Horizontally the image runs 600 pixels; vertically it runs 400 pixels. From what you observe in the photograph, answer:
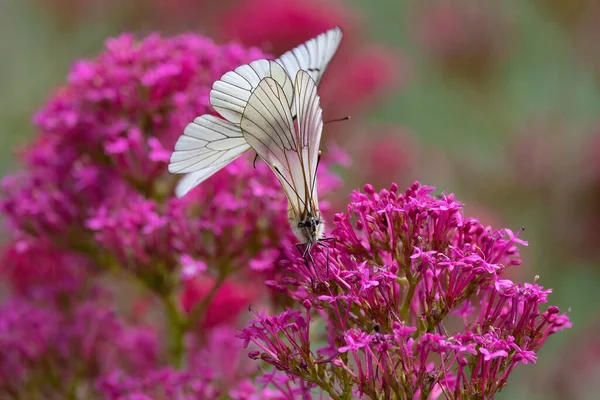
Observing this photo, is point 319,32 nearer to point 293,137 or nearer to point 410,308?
→ point 293,137

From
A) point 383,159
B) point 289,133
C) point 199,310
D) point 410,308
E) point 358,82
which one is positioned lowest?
point 410,308

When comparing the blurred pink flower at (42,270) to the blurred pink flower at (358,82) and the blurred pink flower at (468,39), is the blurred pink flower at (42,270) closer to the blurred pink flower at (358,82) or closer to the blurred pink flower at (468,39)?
the blurred pink flower at (358,82)

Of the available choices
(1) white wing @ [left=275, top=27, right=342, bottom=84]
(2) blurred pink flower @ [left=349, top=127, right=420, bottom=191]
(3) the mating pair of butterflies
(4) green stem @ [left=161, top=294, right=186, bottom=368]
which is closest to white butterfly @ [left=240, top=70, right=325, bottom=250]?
(3) the mating pair of butterflies

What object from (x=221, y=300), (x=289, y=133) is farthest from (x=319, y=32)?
(x=289, y=133)

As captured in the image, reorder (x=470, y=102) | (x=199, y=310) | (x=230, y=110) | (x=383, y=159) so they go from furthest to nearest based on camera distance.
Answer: (x=470, y=102)
(x=383, y=159)
(x=199, y=310)
(x=230, y=110)

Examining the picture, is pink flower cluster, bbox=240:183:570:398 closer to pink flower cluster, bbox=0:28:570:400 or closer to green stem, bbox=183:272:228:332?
pink flower cluster, bbox=0:28:570:400
